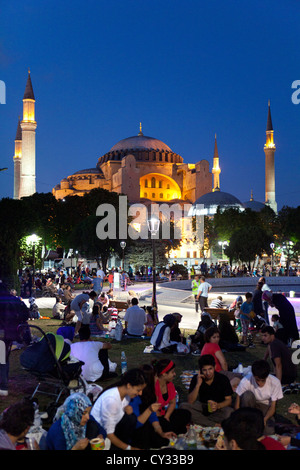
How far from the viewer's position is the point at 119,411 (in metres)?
3.97

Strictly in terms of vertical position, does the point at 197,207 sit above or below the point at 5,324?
above

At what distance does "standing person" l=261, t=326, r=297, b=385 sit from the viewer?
19.0ft

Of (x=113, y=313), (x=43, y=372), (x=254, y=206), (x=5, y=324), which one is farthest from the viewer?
(x=254, y=206)

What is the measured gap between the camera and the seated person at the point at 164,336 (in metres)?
8.20

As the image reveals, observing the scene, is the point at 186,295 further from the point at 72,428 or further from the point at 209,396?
the point at 72,428

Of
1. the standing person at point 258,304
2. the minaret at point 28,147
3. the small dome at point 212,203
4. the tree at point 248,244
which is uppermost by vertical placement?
the minaret at point 28,147

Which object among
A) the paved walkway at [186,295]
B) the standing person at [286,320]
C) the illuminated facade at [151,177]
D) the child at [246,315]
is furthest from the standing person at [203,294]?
the illuminated facade at [151,177]

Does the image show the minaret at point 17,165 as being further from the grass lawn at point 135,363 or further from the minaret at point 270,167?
the grass lawn at point 135,363

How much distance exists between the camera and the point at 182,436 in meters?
4.40

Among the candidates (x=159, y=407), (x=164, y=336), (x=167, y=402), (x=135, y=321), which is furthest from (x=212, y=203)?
(x=159, y=407)

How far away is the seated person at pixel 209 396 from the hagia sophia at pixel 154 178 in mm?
62858

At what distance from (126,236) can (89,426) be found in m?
32.3

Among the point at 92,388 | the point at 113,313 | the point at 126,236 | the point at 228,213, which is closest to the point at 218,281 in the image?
the point at 126,236

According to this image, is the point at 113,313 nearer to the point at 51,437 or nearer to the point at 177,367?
the point at 177,367
